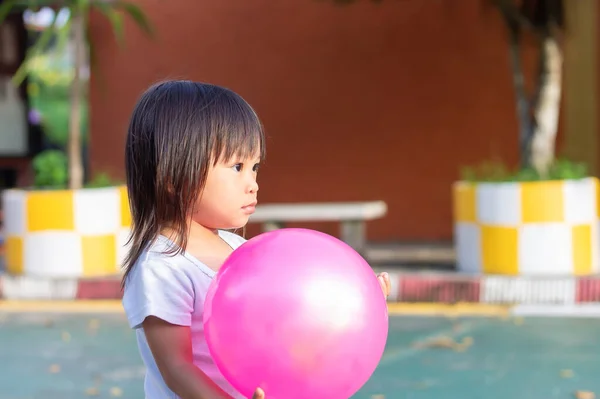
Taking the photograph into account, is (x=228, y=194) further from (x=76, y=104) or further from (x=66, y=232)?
(x=76, y=104)

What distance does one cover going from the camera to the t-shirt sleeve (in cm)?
180

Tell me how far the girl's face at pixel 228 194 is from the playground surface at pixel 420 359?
8.13 ft

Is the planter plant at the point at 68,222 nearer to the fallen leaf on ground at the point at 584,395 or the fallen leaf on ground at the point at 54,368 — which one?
the fallen leaf on ground at the point at 54,368

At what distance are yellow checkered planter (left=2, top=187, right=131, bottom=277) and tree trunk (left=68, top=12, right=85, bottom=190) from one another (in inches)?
9.7

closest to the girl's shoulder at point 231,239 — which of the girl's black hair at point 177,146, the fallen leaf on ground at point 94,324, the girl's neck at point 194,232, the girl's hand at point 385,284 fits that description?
the girl's neck at point 194,232

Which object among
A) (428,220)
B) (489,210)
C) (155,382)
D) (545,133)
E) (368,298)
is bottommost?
(428,220)

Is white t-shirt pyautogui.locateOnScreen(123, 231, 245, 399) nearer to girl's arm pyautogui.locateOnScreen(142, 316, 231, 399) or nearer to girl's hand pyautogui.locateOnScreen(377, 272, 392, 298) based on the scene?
girl's arm pyautogui.locateOnScreen(142, 316, 231, 399)

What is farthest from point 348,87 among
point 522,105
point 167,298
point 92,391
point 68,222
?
point 167,298

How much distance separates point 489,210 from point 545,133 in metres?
0.82

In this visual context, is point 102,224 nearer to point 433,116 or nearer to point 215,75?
point 215,75

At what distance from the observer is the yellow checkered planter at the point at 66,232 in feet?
23.0

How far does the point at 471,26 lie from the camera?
27.4 ft

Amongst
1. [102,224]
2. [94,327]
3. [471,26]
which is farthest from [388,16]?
[94,327]

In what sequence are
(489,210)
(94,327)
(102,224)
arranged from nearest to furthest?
(94,327) < (489,210) < (102,224)
